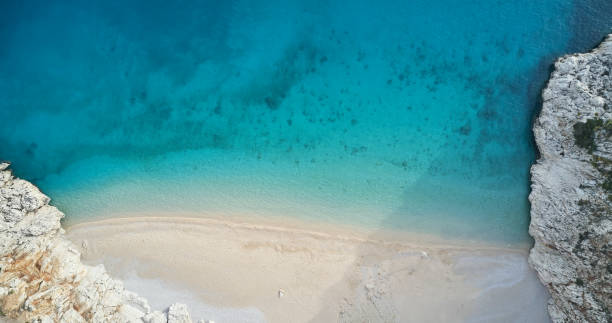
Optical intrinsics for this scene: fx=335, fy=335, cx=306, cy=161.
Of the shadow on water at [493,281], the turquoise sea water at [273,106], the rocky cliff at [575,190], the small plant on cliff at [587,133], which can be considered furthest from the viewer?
the turquoise sea water at [273,106]

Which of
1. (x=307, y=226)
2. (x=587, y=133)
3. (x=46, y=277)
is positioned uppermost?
(x=587, y=133)

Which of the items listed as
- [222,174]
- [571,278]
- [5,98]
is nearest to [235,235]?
[222,174]

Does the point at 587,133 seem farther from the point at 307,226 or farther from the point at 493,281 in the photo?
the point at 307,226

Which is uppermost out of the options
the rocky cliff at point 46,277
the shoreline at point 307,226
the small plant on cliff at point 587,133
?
the small plant on cliff at point 587,133

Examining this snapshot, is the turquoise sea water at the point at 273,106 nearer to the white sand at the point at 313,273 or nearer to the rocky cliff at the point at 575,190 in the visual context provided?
the white sand at the point at 313,273

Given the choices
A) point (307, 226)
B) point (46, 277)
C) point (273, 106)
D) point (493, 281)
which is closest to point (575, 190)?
point (493, 281)

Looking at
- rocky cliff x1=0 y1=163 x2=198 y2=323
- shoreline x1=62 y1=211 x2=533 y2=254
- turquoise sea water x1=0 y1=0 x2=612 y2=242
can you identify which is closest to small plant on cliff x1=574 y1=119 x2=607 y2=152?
turquoise sea water x1=0 y1=0 x2=612 y2=242

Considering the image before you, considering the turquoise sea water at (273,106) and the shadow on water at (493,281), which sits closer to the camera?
the shadow on water at (493,281)

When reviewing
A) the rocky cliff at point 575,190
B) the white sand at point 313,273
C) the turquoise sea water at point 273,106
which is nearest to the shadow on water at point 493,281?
the white sand at point 313,273
